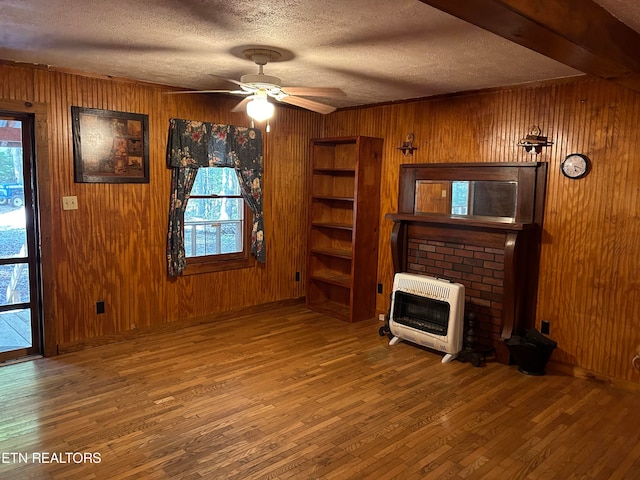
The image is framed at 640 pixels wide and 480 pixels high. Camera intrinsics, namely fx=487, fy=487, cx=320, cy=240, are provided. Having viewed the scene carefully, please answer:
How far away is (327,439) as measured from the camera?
2.86m

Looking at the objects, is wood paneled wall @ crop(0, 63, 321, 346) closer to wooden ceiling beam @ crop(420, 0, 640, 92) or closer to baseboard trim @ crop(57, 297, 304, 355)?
baseboard trim @ crop(57, 297, 304, 355)

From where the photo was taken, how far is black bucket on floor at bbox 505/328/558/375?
3.84 meters

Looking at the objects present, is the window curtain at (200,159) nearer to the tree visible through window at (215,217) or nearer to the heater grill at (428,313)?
the tree visible through window at (215,217)

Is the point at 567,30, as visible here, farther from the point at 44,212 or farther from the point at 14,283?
the point at 14,283

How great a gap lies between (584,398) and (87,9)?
4.00 m

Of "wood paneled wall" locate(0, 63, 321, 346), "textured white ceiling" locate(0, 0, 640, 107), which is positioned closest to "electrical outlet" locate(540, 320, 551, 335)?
"textured white ceiling" locate(0, 0, 640, 107)

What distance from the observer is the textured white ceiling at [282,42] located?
8.05 feet

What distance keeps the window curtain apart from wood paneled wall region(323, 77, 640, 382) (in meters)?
2.23

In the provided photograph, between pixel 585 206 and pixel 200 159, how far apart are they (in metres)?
3.44

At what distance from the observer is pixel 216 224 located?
516 cm

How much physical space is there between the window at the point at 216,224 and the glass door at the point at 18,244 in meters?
1.38

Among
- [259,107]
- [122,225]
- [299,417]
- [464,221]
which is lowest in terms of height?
[299,417]

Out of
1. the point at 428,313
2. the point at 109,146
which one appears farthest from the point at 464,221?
the point at 109,146

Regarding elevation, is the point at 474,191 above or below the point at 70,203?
above
